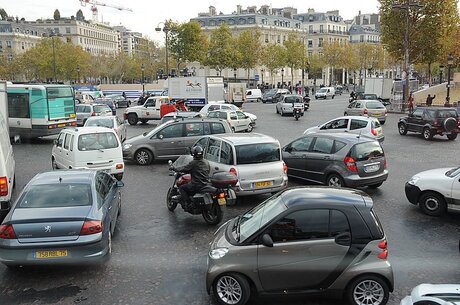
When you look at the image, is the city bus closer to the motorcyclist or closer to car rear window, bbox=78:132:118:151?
car rear window, bbox=78:132:118:151

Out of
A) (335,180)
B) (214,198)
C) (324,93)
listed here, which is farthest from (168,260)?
(324,93)

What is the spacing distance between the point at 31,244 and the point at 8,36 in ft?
424

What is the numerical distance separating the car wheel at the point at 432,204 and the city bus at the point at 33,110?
714 inches

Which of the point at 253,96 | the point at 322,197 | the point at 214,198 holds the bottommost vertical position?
the point at 253,96

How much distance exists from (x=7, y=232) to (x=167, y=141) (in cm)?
1018

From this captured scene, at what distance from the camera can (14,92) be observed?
22.7 m

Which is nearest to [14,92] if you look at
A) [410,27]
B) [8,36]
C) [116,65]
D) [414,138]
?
[414,138]

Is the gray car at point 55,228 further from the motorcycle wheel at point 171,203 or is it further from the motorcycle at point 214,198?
the motorcycle wheel at point 171,203

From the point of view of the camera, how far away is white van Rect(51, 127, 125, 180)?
13.3 m

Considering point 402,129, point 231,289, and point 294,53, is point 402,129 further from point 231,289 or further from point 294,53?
point 294,53

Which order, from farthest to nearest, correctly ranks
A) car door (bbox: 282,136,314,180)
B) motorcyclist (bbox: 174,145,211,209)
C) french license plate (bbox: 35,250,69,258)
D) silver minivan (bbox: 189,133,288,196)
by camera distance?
car door (bbox: 282,136,314,180) → silver minivan (bbox: 189,133,288,196) → motorcyclist (bbox: 174,145,211,209) → french license plate (bbox: 35,250,69,258)

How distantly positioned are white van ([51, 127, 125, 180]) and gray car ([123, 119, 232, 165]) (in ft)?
9.43

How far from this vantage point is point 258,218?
6500 millimetres

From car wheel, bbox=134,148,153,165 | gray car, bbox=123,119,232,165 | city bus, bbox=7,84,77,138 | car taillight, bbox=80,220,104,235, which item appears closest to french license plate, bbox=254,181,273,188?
car taillight, bbox=80,220,104,235
